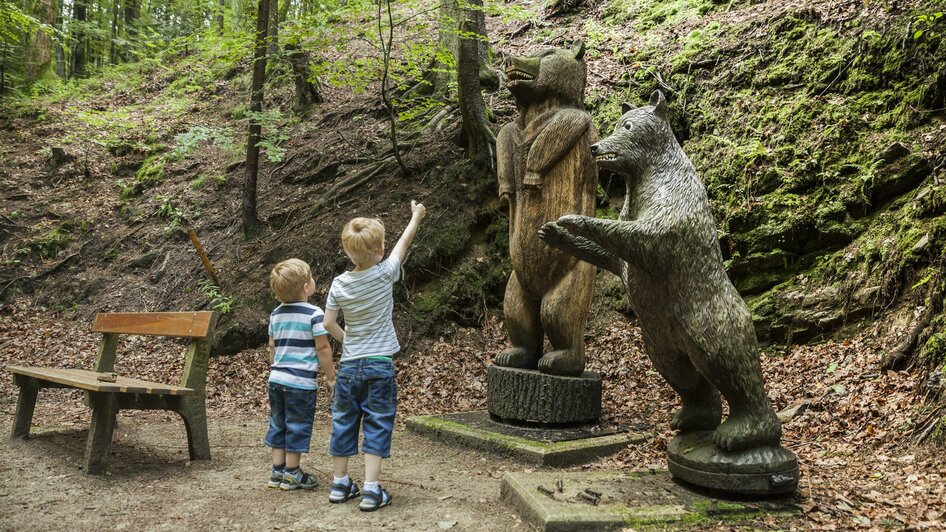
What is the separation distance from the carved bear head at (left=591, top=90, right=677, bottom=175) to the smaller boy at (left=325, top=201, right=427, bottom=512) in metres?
1.24

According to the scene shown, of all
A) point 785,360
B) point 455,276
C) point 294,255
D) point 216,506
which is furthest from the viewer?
point 294,255

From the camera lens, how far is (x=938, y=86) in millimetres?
6387

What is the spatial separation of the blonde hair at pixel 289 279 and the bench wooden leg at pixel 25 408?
121 inches

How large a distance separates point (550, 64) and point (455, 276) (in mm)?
3812

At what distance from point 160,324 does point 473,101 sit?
17.5ft

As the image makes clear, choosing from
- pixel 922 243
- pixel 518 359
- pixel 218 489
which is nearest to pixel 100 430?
pixel 218 489

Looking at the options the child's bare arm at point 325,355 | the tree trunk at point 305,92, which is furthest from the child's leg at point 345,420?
the tree trunk at point 305,92

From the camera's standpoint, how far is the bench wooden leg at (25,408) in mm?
5469

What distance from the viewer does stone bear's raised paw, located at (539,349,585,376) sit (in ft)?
17.0

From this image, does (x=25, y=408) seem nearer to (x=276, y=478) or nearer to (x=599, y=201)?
(x=276, y=478)

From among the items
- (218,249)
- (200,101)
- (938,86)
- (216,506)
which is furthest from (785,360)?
(200,101)

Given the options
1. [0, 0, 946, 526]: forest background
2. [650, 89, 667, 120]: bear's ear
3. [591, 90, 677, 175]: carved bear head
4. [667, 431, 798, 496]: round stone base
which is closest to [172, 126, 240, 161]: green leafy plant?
[0, 0, 946, 526]: forest background

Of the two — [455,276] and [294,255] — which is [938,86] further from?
[294,255]

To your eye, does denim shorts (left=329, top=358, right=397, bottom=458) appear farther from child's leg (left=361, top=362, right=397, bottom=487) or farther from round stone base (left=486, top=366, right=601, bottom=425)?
round stone base (left=486, top=366, right=601, bottom=425)
